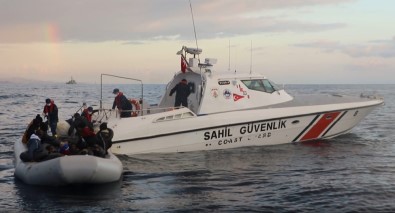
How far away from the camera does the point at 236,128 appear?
1429cm

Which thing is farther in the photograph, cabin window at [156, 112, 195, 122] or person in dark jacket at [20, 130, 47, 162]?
cabin window at [156, 112, 195, 122]

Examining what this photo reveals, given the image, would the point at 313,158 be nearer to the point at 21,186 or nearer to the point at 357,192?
the point at 357,192

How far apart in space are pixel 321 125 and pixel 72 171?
9242 millimetres

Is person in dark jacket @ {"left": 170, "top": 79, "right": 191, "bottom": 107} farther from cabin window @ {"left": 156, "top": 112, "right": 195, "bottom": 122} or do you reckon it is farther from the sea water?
the sea water

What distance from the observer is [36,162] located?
1038 centimetres

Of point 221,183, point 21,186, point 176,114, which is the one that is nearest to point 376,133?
point 176,114

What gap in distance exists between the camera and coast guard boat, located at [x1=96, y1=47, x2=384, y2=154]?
13.2m

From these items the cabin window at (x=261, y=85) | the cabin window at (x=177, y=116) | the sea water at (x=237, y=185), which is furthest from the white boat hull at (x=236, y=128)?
the cabin window at (x=261, y=85)

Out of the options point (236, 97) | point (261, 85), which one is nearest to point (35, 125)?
point (236, 97)

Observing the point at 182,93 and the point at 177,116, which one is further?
the point at 182,93

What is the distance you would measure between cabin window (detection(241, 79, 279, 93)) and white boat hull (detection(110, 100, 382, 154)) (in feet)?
3.68

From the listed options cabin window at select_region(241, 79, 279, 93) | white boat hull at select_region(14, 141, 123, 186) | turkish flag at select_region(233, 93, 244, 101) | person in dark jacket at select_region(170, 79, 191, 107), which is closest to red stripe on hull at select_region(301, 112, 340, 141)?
cabin window at select_region(241, 79, 279, 93)

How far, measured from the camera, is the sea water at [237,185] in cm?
879

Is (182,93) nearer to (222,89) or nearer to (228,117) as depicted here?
(222,89)
